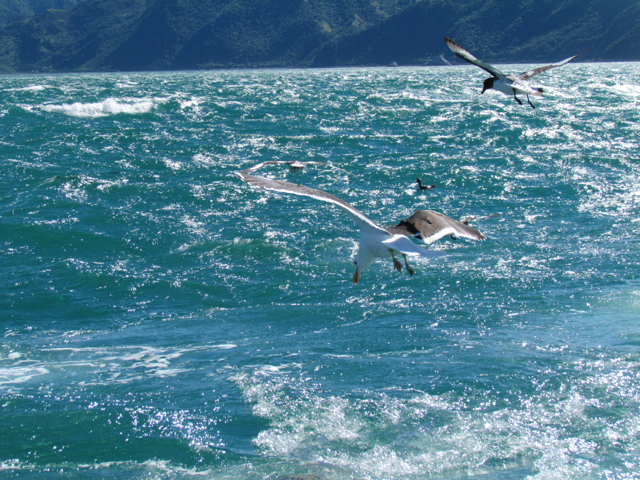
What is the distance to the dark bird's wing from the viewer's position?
6521 millimetres

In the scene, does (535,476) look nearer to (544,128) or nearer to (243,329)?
(243,329)

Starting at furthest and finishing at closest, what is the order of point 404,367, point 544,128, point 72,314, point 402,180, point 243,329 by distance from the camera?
1. point 544,128
2. point 402,180
3. point 72,314
4. point 243,329
5. point 404,367

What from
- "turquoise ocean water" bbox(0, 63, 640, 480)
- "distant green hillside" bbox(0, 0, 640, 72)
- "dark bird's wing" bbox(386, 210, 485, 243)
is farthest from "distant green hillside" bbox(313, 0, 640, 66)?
"dark bird's wing" bbox(386, 210, 485, 243)

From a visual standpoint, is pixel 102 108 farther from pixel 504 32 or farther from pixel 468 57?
pixel 504 32

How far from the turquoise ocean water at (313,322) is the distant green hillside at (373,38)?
94396mm

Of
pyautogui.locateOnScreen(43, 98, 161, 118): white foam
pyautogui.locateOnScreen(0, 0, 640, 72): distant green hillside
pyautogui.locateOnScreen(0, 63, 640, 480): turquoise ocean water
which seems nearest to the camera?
pyautogui.locateOnScreen(0, 63, 640, 480): turquoise ocean water

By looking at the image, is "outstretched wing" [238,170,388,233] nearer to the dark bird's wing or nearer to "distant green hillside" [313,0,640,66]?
the dark bird's wing

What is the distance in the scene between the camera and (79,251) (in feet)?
49.5

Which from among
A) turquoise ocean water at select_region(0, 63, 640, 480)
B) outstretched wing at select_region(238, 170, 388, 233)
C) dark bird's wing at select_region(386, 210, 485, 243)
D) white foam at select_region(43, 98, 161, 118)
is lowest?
turquoise ocean water at select_region(0, 63, 640, 480)

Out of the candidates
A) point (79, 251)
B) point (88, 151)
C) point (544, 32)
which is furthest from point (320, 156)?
point (544, 32)

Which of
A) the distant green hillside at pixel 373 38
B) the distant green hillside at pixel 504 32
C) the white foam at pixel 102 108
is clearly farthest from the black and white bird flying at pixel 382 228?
the distant green hillside at pixel 504 32

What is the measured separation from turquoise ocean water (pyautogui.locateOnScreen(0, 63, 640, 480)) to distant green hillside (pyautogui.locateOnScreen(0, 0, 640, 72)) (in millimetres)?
94396

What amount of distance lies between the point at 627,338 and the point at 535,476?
13.1 feet

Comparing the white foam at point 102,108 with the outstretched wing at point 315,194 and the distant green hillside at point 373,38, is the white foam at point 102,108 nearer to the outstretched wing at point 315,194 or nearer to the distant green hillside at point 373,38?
the outstretched wing at point 315,194
